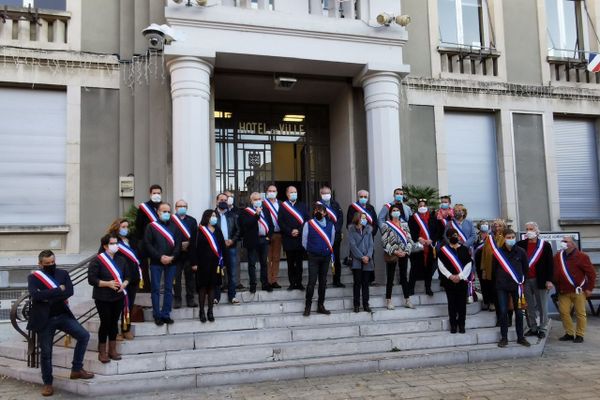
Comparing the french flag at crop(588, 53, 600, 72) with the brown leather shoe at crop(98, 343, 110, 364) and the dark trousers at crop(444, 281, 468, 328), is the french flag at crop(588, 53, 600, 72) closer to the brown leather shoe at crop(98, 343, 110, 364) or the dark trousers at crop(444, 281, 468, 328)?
the dark trousers at crop(444, 281, 468, 328)

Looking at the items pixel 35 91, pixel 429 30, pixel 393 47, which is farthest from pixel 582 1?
pixel 35 91

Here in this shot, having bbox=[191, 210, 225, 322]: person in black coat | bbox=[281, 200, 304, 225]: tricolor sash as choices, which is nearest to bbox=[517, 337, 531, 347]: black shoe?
bbox=[281, 200, 304, 225]: tricolor sash

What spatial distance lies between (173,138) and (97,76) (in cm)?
242

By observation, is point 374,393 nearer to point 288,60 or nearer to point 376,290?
point 376,290

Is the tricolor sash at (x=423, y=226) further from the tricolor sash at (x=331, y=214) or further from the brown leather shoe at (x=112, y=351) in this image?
the brown leather shoe at (x=112, y=351)

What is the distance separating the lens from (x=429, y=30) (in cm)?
1248

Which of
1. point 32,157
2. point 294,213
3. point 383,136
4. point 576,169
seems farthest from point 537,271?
point 32,157

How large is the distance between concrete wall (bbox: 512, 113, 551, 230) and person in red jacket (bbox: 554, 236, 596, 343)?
3.36 meters

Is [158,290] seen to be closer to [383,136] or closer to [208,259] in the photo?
[208,259]

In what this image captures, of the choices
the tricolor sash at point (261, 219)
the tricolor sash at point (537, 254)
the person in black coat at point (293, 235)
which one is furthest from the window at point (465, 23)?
the tricolor sash at point (261, 219)

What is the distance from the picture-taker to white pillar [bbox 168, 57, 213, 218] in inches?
356

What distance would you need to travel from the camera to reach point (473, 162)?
12828 mm

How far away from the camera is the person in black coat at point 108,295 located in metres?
6.77

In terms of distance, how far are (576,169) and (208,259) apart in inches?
407
